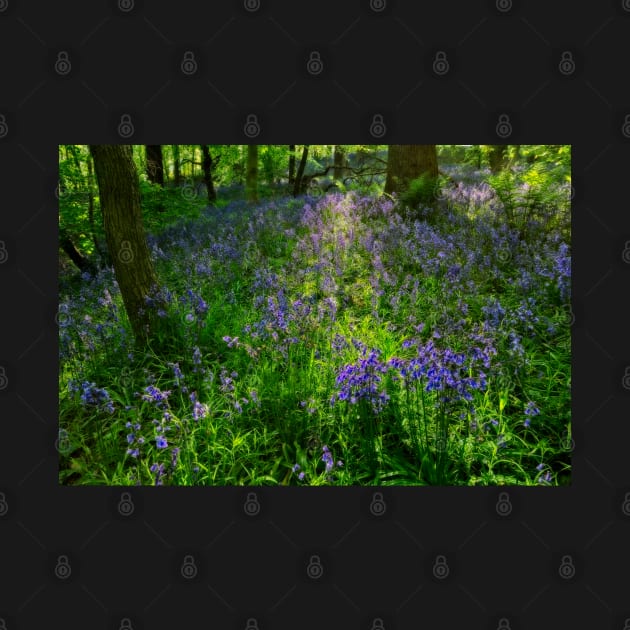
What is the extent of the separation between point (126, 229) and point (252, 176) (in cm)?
577

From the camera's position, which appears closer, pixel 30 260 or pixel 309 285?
pixel 30 260

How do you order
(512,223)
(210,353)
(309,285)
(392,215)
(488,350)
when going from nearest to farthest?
(488,350) < (210,353) < (309,285) < (512,223) < (392,215)

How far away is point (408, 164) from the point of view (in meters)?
6.18

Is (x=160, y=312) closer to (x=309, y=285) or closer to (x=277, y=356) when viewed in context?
(x=277, y=356)

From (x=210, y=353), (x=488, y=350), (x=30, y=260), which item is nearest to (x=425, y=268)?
(x=488, y=350)

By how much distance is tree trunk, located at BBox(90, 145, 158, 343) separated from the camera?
10.0 ft

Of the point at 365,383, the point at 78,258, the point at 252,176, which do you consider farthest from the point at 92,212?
the point at 252,176

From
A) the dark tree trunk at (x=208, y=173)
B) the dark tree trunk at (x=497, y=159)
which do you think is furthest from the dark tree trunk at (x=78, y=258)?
the dark tree trunk at (x=497, y=159)

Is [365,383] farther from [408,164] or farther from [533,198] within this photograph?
Result: [408,164]

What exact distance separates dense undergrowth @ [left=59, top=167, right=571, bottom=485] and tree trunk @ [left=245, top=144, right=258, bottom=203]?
3.56 meters

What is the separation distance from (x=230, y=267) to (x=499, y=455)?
374 centimetres

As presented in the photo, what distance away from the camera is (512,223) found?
495cm

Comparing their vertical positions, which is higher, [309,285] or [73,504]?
[309,285]

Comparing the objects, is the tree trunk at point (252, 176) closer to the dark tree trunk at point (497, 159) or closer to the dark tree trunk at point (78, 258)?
the dark tree trunk at point (78, 258)
